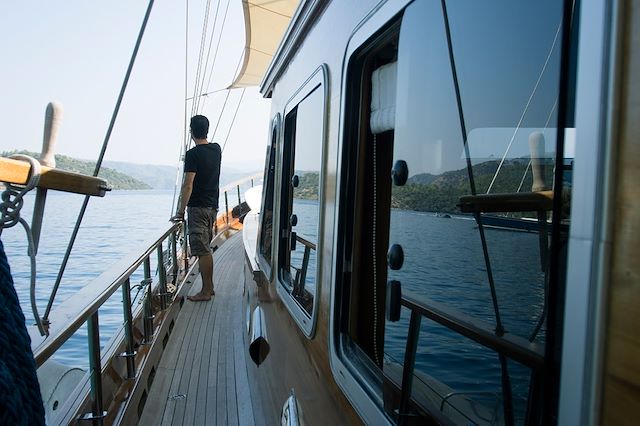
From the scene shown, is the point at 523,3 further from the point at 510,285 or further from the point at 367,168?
the point at 367,168

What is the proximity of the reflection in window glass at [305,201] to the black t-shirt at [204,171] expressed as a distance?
7.71 ft

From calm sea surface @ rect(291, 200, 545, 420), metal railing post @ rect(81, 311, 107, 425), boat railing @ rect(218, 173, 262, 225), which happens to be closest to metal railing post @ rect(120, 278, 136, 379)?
metal railing post @ rect(81, 311, 107, 425)

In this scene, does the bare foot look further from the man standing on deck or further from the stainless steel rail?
the stainless steel rail

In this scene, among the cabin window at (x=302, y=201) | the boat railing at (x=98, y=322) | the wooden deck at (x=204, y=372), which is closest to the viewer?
the boat railing at (x=98, y=322)

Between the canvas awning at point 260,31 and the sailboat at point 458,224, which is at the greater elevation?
the canvas awning at point 260,31

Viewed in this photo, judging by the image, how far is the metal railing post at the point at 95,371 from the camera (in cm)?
223

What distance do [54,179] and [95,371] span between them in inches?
50.9

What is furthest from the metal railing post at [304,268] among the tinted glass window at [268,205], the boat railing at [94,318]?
the tinted glass window at [268,205]

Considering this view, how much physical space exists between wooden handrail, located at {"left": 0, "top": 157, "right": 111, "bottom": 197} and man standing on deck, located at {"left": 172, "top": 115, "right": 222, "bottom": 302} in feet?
12.4

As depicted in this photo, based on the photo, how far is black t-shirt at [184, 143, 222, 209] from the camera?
5180mm

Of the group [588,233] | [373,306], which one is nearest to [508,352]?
[588,233]

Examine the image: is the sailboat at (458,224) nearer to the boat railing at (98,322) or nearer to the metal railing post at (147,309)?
the boat railing at (98,322)

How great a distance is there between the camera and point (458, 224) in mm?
1069

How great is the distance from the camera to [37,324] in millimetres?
1638
